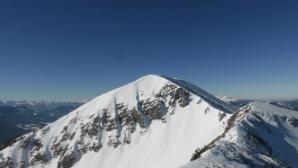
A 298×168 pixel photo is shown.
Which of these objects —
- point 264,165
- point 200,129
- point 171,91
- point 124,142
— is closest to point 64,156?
point 124,142

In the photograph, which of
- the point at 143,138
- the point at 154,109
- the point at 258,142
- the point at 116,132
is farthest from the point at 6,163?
the point at 258,142

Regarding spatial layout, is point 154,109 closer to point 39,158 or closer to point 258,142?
point 39,158

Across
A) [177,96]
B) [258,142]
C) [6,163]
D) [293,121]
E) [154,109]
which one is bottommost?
[6,163]

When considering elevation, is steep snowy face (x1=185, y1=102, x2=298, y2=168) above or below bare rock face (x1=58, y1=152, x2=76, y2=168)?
above

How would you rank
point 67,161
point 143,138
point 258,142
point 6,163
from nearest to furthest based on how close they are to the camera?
point 258,142 → point 143,138 → point 67,161 → point 6,163

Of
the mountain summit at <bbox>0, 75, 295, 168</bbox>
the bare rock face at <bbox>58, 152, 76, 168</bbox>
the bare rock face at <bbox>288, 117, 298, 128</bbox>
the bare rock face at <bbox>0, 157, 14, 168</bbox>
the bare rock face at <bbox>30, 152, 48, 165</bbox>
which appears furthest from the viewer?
the bare rock face at <bbox>30, 152, 48, 165</bbox>

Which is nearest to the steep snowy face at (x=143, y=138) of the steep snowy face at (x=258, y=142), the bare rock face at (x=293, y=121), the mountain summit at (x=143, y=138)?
the mountain summit at (x=143, y=138)

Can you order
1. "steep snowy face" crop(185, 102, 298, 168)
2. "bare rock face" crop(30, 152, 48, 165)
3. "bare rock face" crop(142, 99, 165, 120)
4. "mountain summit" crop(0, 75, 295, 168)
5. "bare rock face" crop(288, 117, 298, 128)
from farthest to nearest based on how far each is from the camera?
"bare rock face" crop(30, 152, 48, 165)
"bare rock face" crop(142, 99, 165, 120)
"mountain summit" crop(0, 75, 295, 168)
"bare rock face" crop(288, 117, 298, 128)
"steep snowy face" crop(185, 102, 298, 168)

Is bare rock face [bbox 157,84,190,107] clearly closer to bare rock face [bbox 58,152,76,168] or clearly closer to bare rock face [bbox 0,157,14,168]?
bare rock face [bbox 58,152,76,168]

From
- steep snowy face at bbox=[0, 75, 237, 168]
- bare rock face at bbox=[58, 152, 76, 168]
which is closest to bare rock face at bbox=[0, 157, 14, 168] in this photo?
steep snowy face at bbox=[0, 75, 237, 168]
